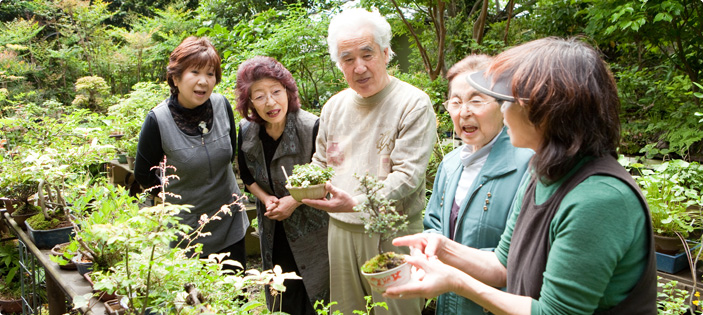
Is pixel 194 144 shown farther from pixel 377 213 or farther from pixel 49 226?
pixel 377 213

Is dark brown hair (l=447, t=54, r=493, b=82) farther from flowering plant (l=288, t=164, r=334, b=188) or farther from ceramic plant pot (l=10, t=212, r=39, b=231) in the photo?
ceramic plant pot (l=10, t=212, r=39, b=231)

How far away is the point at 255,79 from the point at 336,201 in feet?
2.99

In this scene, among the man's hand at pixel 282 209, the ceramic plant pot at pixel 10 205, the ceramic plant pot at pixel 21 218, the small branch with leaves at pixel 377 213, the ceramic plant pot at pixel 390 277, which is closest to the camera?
the ceramic plant pot at pixel 390 277

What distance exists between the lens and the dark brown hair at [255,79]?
101 inches

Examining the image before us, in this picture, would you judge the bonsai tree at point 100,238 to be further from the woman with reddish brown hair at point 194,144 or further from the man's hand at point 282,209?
the man's hand at point 282,209

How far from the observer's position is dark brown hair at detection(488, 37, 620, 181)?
3.46 feet

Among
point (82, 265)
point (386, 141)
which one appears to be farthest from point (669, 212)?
point (82, 265)

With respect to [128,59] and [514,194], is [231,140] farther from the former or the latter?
[128,59]

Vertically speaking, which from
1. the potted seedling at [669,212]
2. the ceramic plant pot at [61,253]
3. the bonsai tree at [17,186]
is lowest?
the potted seedling at [669,212]

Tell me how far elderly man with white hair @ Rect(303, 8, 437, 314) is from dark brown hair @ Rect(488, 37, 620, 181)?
3.05ft

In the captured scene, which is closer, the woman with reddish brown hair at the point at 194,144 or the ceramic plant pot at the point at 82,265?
the ceramic plant pot at the point at 82,265

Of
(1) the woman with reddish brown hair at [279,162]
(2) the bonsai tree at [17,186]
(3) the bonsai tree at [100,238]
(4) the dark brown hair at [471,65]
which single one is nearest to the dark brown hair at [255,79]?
(1) the woman with reddish brown hair at [279,162]

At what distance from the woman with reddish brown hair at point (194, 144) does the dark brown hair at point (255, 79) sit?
0.70 feet

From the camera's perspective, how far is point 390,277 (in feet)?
4.19
